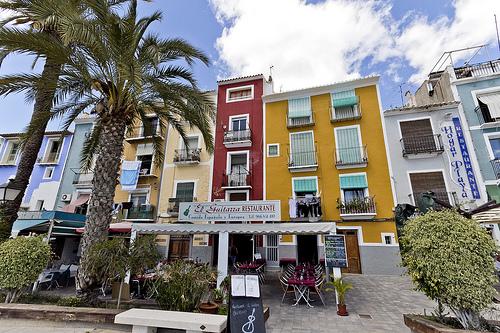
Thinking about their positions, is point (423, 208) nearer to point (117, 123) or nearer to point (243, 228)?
point (243, 228)

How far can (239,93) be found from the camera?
18.2m

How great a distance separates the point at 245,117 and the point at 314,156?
5.74m

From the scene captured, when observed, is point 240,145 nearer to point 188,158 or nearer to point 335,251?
point 188,158

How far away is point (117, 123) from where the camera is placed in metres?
7.00

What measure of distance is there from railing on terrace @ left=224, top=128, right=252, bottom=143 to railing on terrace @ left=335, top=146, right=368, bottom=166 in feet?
19.0

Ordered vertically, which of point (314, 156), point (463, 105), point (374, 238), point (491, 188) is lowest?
point (374, 238)

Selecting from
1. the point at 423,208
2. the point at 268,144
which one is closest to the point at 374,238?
the point at 423,208

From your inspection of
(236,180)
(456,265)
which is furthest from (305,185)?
(456,265)

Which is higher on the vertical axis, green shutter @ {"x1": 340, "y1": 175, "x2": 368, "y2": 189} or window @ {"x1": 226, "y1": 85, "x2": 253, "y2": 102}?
window @ {"x1": 226, "y1": 85, "x2": 253, "y2": 102}

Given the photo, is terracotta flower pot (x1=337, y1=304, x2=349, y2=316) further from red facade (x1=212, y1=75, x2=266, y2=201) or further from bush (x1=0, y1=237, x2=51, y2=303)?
red facade (x1=212, y1=75, x2=266, y2=201)

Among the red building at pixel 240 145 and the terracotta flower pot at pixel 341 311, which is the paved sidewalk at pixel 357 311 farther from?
the red building at pixel 240 145

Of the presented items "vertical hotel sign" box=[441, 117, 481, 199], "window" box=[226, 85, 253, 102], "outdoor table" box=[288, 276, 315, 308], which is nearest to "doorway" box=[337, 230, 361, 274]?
"vertical hotel sign" box=[441, 117, 481, 199]

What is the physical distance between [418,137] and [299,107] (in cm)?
721

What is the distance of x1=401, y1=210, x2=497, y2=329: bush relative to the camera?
3.32m
